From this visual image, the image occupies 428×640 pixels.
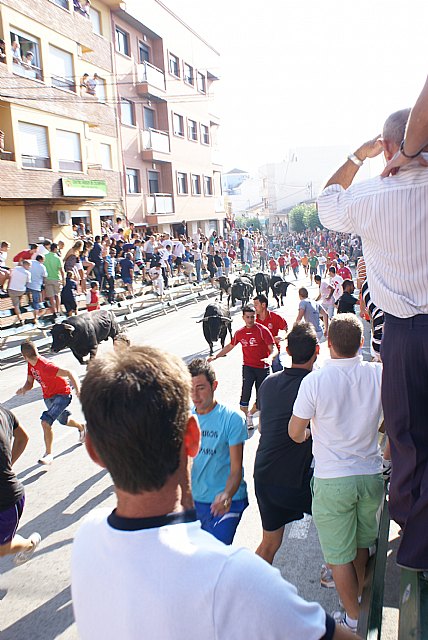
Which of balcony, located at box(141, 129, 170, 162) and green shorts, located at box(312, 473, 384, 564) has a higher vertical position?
balcony, located at box(141, 129, 170, 162)

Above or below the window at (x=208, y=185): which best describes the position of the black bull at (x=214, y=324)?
below

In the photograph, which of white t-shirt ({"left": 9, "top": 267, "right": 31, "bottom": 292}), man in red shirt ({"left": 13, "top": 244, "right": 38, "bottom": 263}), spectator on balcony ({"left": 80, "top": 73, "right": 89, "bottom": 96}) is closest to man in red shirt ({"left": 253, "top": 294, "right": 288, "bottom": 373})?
white t-shirt ({"left": 9, "top": 267, "right": 31, "bottom": 292})

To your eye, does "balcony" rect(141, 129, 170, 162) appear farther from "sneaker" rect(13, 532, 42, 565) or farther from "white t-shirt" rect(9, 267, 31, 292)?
"sneaker" rect(13, 532, 42, 565)

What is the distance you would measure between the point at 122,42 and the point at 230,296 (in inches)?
792

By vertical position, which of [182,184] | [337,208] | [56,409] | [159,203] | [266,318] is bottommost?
[56,409]

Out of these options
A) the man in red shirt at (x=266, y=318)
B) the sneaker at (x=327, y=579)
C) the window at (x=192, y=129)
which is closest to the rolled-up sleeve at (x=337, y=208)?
the sneaker at (x=327, y=579)

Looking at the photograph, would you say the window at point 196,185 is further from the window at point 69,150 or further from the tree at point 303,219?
the tree at point 303,219

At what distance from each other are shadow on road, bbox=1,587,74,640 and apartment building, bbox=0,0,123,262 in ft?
60.5

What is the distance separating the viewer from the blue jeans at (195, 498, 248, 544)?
3963 mm

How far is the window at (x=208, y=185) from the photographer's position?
44.3 m

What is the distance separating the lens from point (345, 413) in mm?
3512

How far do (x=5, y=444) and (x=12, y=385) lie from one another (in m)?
8.01

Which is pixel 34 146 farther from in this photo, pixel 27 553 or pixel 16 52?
pixel 27 553

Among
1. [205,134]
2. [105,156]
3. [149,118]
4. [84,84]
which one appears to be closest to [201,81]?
[205,134]
